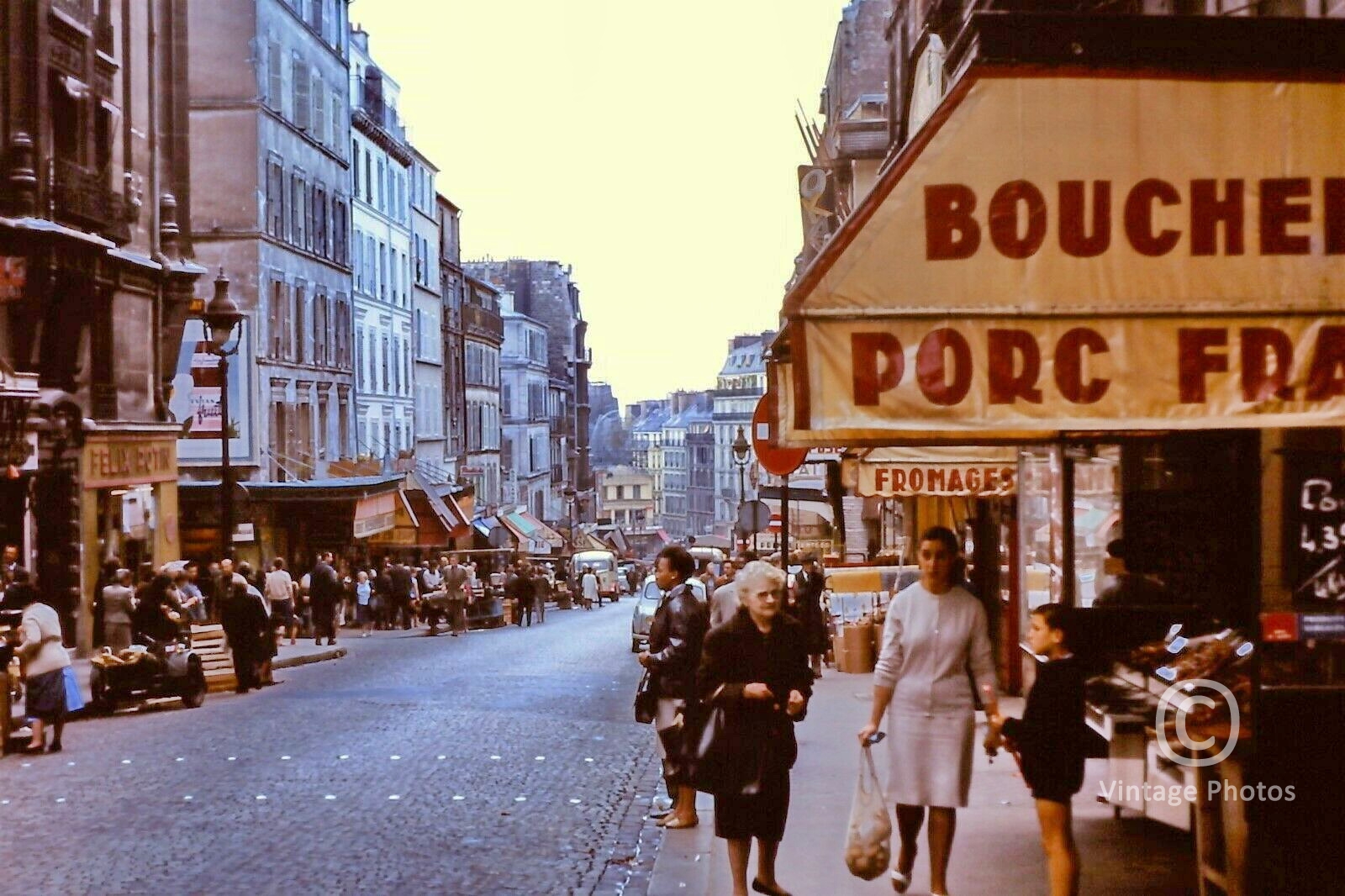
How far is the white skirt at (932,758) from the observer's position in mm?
8859

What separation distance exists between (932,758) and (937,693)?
326mm

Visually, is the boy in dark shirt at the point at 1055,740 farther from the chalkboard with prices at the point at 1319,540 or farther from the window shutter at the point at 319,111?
the window shutter at the point at 319,111

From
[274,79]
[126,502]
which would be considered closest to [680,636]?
[126,502]

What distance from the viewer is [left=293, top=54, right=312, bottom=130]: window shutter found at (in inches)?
2109

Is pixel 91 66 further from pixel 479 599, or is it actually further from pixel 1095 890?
pixel 1095 890

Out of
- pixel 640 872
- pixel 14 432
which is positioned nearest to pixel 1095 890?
pixel 640 872

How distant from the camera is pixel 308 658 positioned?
30.5 m

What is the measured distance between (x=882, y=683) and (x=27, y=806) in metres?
6.95

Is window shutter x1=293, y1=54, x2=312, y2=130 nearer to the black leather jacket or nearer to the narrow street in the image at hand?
the narrow street

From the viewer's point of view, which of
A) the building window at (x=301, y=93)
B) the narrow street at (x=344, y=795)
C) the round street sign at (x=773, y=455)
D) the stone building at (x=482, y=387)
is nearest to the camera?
the narrow street at (x=344, y=795)

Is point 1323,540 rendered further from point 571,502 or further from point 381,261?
point 571,502

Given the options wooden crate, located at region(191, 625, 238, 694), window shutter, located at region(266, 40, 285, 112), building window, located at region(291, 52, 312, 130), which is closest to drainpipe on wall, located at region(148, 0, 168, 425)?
wooden crate, located at region(191, 625, 238, 694)

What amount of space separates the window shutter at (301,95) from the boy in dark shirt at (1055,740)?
157 feet

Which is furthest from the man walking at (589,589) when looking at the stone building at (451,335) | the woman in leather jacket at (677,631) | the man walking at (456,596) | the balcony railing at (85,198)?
the woman in leather jacket at (677,631)
